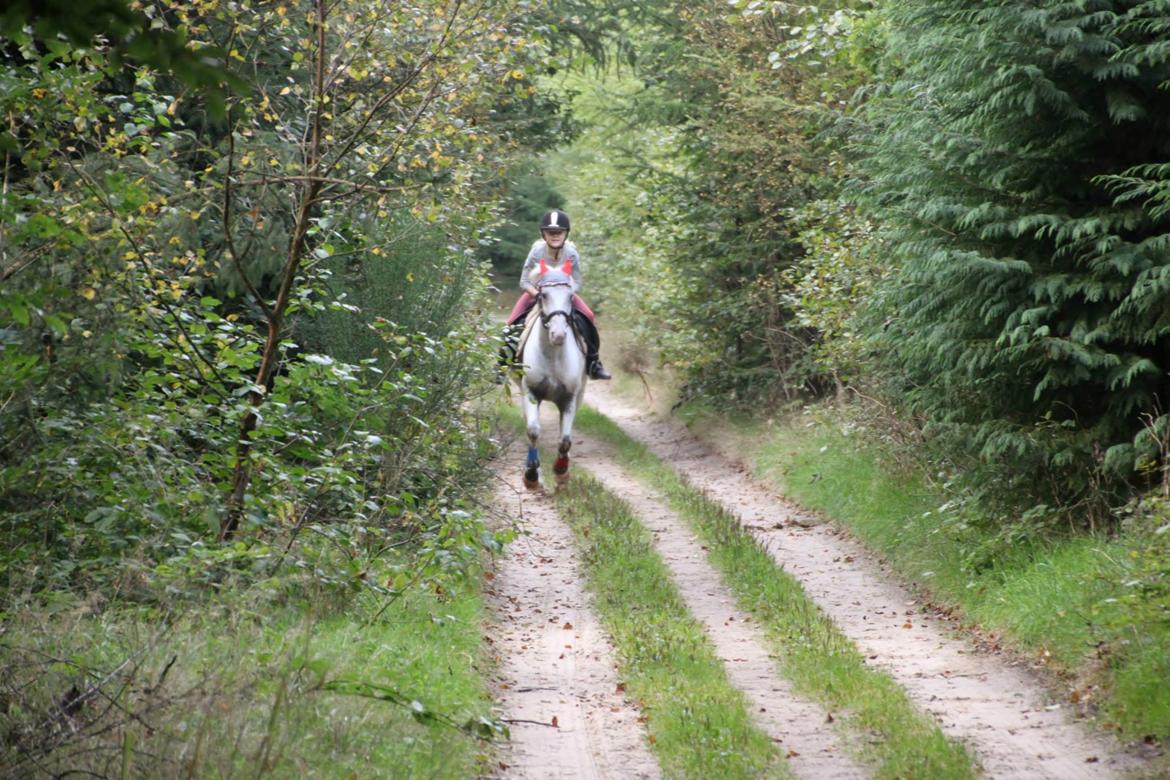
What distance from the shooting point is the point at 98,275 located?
723 cm

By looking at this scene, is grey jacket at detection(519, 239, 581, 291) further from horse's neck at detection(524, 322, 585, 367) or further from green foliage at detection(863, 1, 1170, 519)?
green foliage at detection(863, 1, 1170, 519)

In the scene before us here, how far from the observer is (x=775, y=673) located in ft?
27.9

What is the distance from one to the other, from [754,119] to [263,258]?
11293 mm

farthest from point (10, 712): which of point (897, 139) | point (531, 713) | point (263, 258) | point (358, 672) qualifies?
point (897, 139)

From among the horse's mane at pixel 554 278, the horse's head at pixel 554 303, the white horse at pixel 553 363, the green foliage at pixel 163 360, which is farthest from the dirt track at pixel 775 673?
the horse's mane at pixel 554 278

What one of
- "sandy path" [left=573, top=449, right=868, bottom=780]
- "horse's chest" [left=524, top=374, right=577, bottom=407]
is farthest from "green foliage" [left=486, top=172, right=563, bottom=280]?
"sandy path" [left=573, top=449, right=868, bottom=780]

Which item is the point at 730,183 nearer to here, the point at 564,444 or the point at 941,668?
the point at 564,444

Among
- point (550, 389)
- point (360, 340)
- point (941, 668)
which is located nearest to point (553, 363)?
point (550, 389)

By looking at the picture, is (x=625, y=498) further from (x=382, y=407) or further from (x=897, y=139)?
(x=382, y=407)

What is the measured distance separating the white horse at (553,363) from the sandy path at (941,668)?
111 inches

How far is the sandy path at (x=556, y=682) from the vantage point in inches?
265

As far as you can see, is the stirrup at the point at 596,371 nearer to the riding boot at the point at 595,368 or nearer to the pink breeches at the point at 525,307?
the riding boot at the point at 595,368

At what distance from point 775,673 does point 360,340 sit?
5673 mm

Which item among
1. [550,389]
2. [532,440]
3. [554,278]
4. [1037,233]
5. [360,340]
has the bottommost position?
[532,440]
